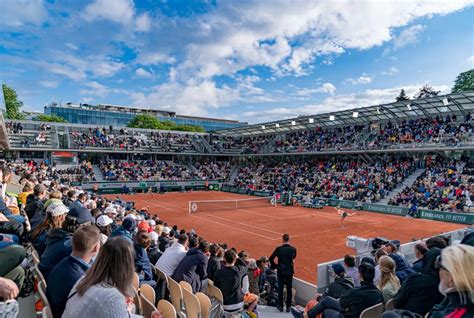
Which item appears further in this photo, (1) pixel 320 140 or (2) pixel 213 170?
(2) pixel 213 170

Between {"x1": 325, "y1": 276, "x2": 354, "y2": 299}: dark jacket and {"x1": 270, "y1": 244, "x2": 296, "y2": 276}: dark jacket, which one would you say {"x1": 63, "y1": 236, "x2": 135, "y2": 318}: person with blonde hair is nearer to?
{"x1": 325, "y1": 276, "x2": 354, "y2": 299}: dark jacket

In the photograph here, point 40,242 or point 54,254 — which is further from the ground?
point 54,254

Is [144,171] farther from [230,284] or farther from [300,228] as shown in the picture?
[230,284]

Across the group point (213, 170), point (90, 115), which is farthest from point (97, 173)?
point (90, 115)

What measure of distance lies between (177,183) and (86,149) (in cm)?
1335

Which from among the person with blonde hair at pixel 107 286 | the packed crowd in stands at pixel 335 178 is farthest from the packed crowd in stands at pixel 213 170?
the person with blonde hair at pixel 107 286

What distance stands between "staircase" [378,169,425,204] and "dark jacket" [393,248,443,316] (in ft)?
92.1

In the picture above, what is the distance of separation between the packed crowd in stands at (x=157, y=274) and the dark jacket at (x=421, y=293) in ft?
0.04

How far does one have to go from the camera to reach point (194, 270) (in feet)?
20.0

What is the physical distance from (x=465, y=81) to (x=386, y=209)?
4020cm

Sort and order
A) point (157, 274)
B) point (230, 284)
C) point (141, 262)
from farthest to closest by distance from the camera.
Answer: point (157, 274)
point (230, 284)
point (141, 262)

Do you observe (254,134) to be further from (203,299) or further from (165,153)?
(203,299)

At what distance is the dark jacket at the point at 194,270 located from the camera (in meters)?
6.06

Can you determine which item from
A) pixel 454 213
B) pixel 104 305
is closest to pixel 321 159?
pixel 454 213
